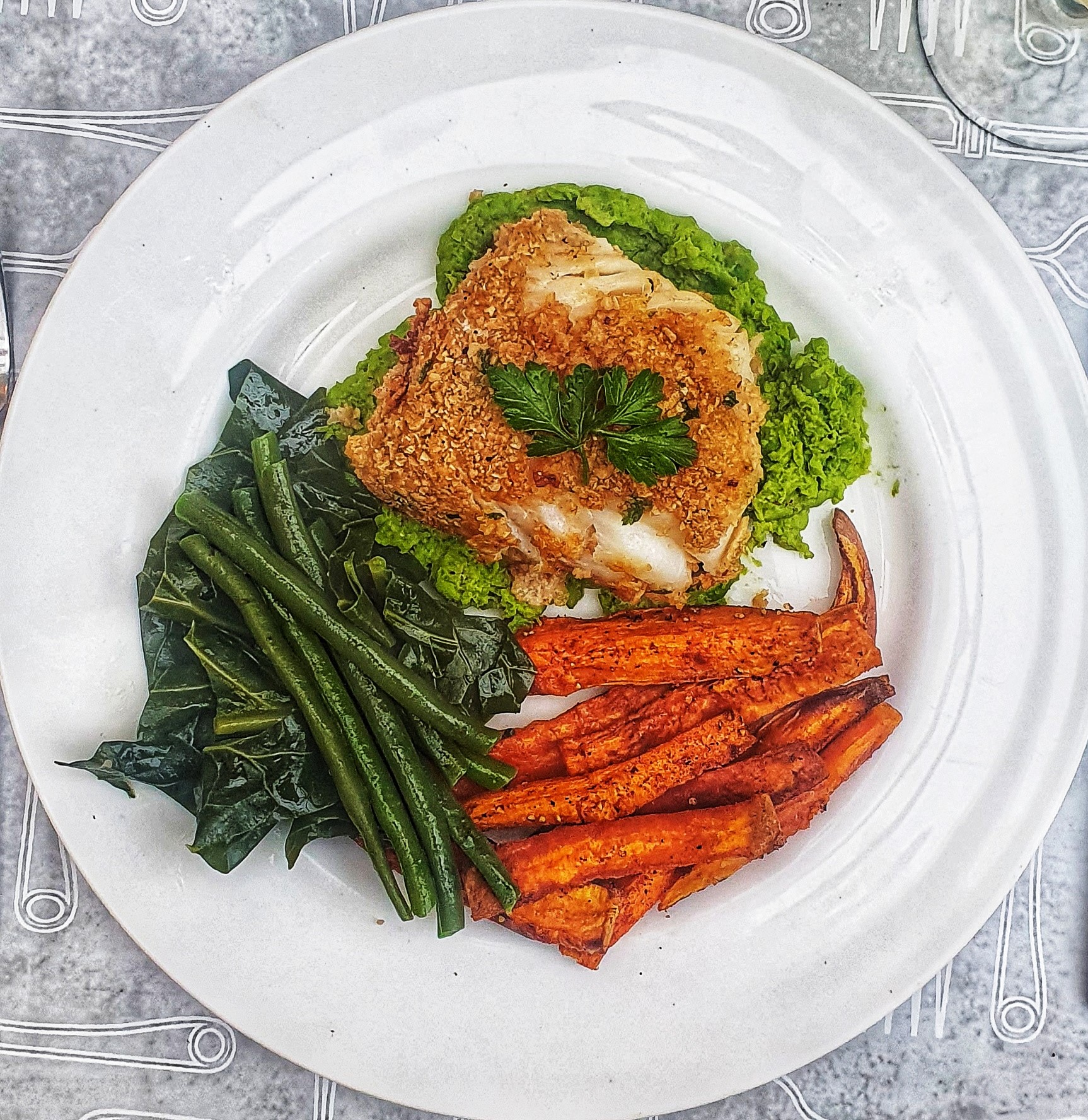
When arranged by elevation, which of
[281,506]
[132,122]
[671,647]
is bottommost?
[671,647]

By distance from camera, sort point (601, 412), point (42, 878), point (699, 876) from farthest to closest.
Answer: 1. point (42, 878)
2. point (699, 876)
3. point (601, 412)

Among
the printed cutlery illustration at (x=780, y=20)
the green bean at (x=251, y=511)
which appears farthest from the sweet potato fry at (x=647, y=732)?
the printed cutlery illustration at (x=780, y=20)

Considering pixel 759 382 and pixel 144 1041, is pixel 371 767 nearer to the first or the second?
pixel 144 1041

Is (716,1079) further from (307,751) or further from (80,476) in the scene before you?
(80,476)

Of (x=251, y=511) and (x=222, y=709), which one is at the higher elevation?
(x=251, y=511)

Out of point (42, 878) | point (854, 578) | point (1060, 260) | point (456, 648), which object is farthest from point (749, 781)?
point (42, 878)

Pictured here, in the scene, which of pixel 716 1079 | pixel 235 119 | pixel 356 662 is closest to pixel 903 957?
pixel 716 1079
